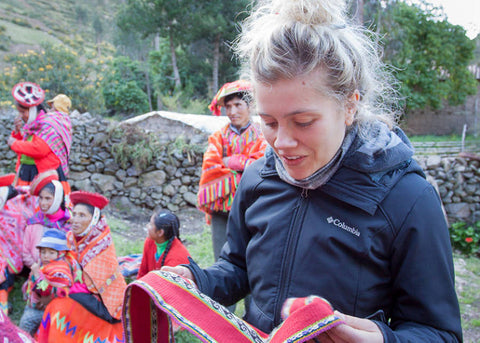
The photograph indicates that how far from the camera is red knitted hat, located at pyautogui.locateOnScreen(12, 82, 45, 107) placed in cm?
465

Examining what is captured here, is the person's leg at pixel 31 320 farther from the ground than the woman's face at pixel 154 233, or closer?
closer

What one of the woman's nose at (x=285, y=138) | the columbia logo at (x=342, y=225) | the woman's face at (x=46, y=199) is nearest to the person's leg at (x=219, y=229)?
the woman's face at (x=46, y=199)

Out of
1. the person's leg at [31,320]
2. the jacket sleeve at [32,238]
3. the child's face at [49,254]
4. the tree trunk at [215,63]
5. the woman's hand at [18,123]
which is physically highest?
the tree trunk at [215,63]

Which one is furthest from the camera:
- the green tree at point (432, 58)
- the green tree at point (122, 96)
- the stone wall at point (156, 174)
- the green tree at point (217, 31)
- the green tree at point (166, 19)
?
the green tree at point (432, 58)

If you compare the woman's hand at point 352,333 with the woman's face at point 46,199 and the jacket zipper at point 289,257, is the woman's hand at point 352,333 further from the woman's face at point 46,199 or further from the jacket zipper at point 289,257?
the woman's face at point 46,199

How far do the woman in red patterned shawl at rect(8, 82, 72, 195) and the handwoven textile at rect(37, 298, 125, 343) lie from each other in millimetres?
1926

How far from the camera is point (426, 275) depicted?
1.02 m

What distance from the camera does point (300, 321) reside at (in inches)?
33.7

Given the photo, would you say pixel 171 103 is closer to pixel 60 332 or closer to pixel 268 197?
pixel 60 332

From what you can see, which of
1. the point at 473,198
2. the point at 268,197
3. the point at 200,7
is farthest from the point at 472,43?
the point at 268,197

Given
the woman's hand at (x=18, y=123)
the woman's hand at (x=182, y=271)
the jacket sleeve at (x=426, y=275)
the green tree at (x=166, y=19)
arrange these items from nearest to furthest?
the jacket sleeve at (x=426, y=275)
the woman's hand at (x=182, y=271)
the woman's hand at (x=18, y=123)
the green tree at (x=166, y=19)

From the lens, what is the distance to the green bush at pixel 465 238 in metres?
7.84

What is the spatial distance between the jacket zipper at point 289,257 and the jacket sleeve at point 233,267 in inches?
9.3

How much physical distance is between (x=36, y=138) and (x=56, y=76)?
9727 millimetres
